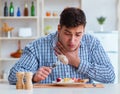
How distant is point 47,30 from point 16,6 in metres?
0.74

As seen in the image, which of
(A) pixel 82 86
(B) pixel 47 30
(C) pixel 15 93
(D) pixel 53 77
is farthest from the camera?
(B) pixel 47 30

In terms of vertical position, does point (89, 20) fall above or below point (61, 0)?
below

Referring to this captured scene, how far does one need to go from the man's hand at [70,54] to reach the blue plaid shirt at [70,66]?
3 cm

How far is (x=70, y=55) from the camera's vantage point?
7.98 feet

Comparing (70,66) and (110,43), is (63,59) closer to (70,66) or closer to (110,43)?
(70,66)

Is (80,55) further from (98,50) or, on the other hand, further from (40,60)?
(40,60)

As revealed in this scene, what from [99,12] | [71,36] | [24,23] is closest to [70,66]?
[71,36]

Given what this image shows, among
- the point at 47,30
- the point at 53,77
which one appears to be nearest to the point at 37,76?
the point at 53,77

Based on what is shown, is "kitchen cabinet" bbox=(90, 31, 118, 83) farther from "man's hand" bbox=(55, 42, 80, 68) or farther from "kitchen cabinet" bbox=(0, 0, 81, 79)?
"man's hand" bbox=(55, 42, 80, 68)

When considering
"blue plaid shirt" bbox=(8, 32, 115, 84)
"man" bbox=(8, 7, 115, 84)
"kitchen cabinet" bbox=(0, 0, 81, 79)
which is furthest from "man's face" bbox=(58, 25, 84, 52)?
"kitchen cabinet" bbox=(0, 0, 81, 79)

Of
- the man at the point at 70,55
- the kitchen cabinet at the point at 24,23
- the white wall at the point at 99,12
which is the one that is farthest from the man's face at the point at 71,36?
the white wall at the point at 99,12

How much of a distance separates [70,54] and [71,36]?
20 cm

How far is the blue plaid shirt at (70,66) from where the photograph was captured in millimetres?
2402

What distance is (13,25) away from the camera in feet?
19.4
